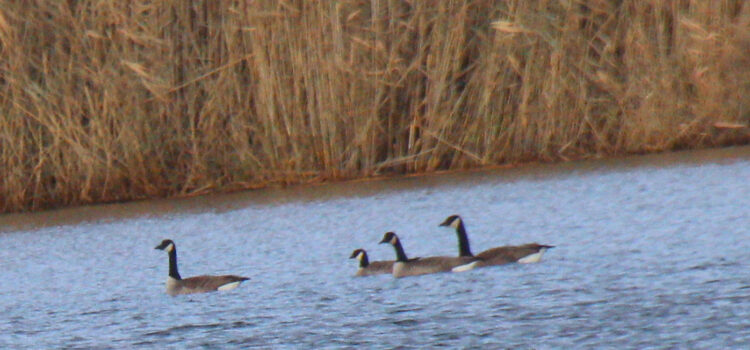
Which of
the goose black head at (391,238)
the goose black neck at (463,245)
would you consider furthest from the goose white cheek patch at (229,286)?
the goose black neck at (463,245)

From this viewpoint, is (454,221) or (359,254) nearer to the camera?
(359,254)

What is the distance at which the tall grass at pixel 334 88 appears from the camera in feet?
42.0

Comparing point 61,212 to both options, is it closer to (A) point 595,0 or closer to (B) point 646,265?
(A) point 595,0

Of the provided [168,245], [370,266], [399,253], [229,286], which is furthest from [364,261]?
[168,245]

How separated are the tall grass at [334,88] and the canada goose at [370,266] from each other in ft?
12.1

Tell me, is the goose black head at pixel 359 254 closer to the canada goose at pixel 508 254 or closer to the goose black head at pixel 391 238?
the goose black head at pixel 391 238

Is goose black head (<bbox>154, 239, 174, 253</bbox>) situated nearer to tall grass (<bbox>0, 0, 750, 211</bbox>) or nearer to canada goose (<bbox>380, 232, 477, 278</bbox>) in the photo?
canada goose (<bbox>380, 232, 477, 278</bbox>)

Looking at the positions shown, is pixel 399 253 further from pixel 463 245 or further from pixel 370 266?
pixel 463 245

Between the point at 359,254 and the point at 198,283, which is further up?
the point at 359,254

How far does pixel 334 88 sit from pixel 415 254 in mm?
3046

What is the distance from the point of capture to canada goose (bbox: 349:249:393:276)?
30.5 feet

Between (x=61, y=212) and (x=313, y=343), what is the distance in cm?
640

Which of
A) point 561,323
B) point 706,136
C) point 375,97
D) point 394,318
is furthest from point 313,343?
point 706,136

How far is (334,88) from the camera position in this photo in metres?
12.9
